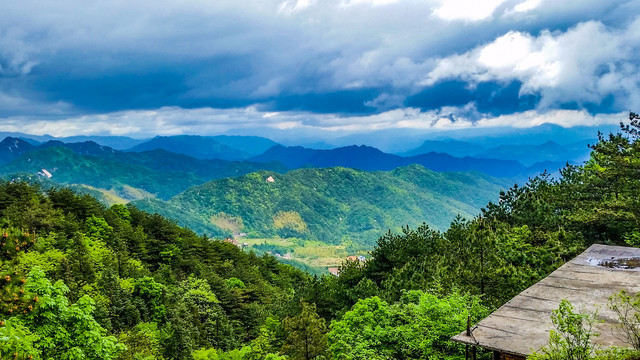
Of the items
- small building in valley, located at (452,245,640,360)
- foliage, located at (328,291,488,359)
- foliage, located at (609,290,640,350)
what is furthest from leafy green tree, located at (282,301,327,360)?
foliage, located at (609,290,640,350)

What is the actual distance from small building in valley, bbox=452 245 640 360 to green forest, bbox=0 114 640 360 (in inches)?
115

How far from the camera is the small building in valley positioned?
1192 cm

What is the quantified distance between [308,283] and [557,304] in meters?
34.7

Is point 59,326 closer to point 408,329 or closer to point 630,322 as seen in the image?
point 408,329

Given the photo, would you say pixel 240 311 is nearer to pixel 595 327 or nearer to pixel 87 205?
pixel 87 205

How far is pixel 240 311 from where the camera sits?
63.0 meters

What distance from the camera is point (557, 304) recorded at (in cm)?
1466

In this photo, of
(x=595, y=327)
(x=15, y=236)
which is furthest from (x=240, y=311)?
(x=595, y=327)

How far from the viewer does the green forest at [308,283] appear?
15156 mm

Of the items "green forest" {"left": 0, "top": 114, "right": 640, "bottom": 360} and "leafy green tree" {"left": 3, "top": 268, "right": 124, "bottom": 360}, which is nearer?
"leafy green tree" {"left": 3, "top": 268, "right": 124, "bottom": 360}

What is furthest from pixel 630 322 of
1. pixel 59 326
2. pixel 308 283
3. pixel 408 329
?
pixel 308 283

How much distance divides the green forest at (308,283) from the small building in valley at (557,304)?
115 inches

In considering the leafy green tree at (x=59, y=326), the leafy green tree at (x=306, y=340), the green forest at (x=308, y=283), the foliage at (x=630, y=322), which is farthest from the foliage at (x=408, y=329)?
the leafy green tree at (x=59, y=326)

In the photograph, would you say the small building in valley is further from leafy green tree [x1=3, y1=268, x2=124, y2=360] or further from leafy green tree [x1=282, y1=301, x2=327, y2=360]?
leafy green tree [x1=282, y1=301, x2=327, y2=360]
